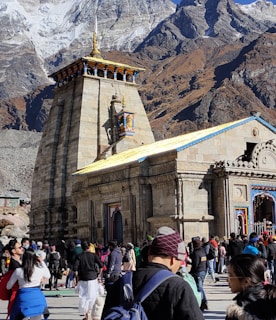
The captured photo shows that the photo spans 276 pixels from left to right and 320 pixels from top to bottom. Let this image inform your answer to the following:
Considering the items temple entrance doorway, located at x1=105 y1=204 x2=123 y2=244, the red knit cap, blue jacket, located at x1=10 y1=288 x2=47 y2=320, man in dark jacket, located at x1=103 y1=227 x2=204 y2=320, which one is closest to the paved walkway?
blue jacket, located at x1=10 y1=288 x2=47 y2=320

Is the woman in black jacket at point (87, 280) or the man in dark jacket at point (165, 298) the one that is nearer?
the man in dark jacket at point (165, 298)

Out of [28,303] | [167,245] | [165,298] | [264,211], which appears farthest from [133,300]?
[264,211]

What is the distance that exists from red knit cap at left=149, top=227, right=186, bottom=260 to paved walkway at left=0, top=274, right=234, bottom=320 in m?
7.68

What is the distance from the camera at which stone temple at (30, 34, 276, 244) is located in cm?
2811

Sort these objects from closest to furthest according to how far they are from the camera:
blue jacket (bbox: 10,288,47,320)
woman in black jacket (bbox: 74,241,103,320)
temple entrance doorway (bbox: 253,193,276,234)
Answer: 1. blue jacket (bbox: 10,288,47,320)
2. woman in black jacket (bbox: 74,241,103,320)
3. temple entrance doorway (bbox: 253,193,276,234)

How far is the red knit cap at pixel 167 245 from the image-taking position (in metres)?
4.77

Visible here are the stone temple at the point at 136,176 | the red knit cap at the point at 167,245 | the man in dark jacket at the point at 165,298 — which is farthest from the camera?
the stone temple at the point at 136,176

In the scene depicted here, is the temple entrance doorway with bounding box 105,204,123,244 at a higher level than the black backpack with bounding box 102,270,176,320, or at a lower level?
higher

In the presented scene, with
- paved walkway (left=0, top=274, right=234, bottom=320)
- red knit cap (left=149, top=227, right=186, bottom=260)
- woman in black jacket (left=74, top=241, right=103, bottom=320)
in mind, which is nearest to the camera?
red knit cap (left=149, top=227, right=186, bottom=260)

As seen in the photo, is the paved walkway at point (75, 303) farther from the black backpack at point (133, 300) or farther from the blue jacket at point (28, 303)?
the black backpack at point (133, 300)

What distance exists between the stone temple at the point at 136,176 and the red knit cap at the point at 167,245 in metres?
22.6

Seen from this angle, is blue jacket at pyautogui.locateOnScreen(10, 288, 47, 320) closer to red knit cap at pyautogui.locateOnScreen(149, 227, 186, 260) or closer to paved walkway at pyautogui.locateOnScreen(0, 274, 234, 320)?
red knit cap at pyautogui.locateOnScreen(149, 227, 186, 260)

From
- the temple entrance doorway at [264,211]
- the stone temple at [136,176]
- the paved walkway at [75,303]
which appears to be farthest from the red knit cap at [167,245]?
the temple entrance doorway at [264,211]

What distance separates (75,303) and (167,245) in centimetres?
1213
